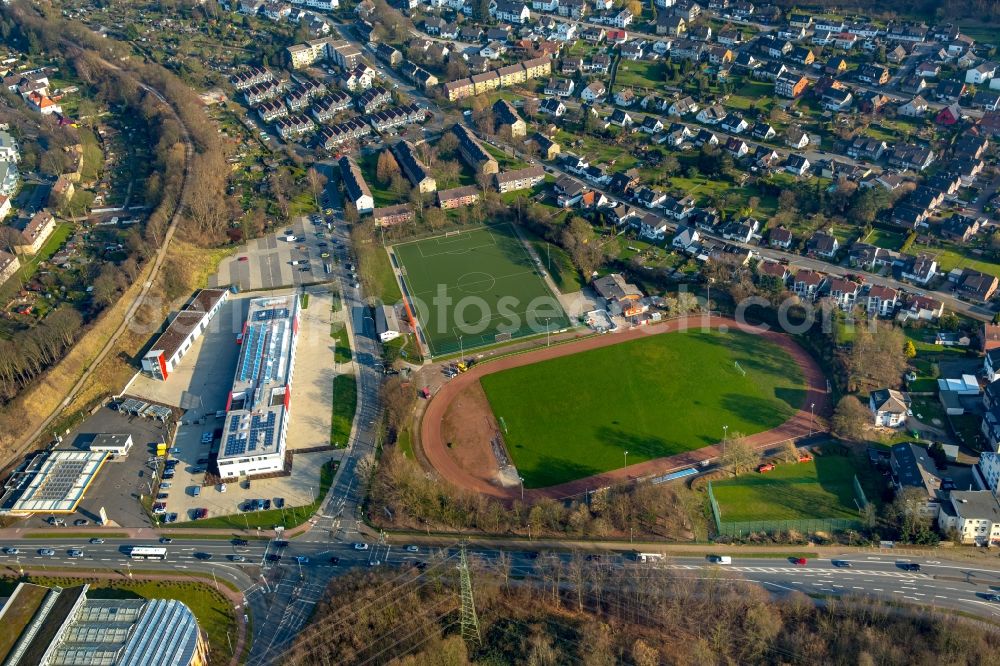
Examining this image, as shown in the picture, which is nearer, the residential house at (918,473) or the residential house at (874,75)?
the residential house at (918,473)

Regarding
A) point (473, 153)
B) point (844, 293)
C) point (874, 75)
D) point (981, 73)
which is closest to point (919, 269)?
point (844, 293)

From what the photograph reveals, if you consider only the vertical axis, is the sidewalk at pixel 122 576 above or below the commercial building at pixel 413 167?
below

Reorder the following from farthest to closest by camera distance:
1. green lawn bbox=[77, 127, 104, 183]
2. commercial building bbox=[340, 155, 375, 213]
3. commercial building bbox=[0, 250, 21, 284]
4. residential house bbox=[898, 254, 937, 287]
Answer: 1. green lawn bbox=[77, 127, 104, 183]
2. commercial building bbox=[340, 155, 375, 213]
3. commercial building bbox=[0, 250, 21, 284]
4. residential house bbox=[898, 254, 937, 287]

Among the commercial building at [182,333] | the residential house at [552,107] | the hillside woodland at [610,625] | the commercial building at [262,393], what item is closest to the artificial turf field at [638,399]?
the hillside woodland at [610,625]

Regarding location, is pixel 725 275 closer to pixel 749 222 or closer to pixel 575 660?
pixel 749 222

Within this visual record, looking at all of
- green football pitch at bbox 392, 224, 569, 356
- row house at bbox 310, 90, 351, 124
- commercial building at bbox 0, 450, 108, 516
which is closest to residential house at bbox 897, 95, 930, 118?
green football pitch at bbox 392, 224, 569, 356

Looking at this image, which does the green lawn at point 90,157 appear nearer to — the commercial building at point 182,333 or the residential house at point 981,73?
the commercial building at point 182,333

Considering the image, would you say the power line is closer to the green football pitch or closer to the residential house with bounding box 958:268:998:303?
the green football pitch
